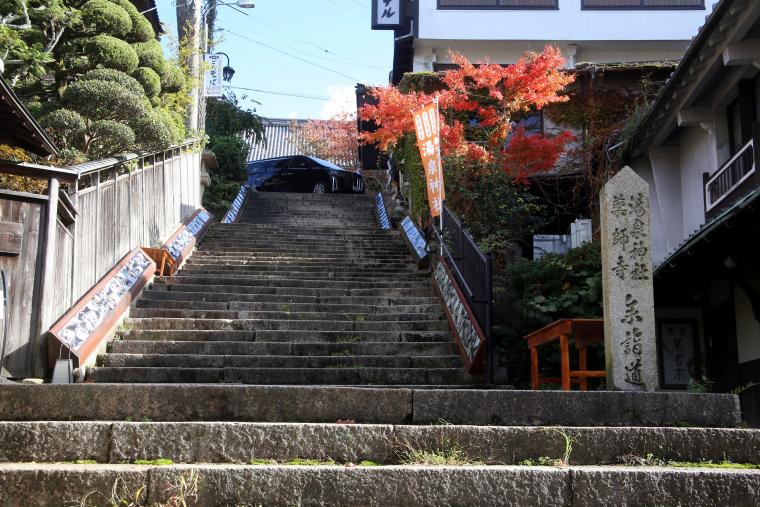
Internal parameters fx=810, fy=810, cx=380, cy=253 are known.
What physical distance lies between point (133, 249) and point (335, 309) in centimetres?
340

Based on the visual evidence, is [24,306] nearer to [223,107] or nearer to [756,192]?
[756,192]

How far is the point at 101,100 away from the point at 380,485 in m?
9.42

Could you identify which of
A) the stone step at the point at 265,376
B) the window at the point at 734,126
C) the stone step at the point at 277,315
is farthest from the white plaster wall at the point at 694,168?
the stone step at the point at 265,376

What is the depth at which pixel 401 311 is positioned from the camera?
38.8ft

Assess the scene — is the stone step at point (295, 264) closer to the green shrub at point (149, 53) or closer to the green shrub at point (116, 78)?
the green shrub at point (116, 78)

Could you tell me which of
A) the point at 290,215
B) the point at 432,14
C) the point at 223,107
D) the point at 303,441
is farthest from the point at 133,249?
the point at 223,107

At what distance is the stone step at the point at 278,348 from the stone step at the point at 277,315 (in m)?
0.98

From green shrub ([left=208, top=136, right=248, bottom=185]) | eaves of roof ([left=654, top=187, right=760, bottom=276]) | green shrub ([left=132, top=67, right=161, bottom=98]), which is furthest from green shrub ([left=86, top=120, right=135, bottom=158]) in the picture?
green shrub ([left=208, top=136, right=248, bottom=185])

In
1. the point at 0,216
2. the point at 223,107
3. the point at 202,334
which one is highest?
the point at 223,107

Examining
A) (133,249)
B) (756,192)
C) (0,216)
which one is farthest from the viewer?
(133,249)

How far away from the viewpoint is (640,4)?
926 inches

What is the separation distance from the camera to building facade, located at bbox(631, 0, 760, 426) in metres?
9.28

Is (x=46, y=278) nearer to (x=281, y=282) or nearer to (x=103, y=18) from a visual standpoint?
(x=281, y=282)

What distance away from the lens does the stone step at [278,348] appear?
32.6 ft
